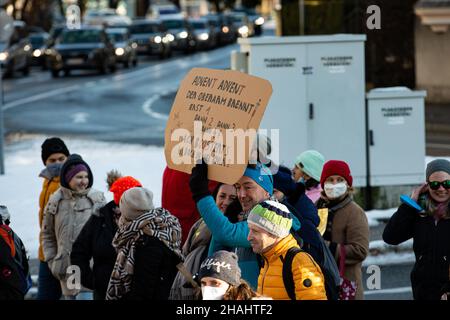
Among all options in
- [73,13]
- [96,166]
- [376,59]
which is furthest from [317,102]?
[73,13]

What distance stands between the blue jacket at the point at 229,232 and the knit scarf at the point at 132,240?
42 cm

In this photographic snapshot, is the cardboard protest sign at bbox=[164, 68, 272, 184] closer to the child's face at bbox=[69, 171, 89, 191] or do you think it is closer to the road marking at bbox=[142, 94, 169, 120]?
the child's face at bbox=[69, 171, 89, 191]

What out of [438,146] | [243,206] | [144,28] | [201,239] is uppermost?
[243,206]

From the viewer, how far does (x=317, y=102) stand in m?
14.4

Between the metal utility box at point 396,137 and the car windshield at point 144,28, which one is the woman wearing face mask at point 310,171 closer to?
the metal utility box at point 396,137

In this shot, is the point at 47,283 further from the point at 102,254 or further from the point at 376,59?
the point at 376,59

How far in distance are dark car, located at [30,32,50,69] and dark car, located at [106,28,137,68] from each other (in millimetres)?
3156

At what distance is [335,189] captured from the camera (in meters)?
8.26

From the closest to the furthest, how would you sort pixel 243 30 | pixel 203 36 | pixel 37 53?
1. pixel 37 53
2. pixel 203 36
3. pixel 243 30

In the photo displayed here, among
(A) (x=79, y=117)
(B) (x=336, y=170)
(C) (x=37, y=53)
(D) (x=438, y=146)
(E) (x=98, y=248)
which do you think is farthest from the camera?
(C) (x=37, y=53)

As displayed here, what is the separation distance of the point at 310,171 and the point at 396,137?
5836mm

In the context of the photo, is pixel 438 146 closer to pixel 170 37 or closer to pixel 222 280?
pixel 222 280

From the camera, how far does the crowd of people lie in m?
5.86

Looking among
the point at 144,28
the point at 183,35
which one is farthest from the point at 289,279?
the point at 183,35
